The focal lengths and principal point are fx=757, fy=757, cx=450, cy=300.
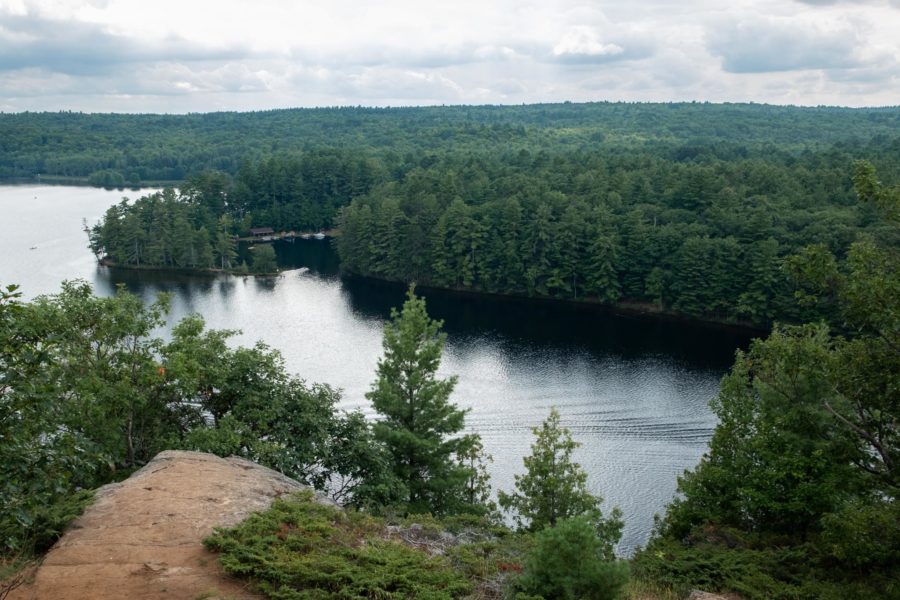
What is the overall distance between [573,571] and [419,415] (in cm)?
1155

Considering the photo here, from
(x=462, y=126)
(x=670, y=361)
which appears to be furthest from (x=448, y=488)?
(x=462, y=126)

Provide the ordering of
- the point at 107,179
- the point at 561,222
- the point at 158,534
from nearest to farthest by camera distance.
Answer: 1. the point at 158,534
2. the point at 561,222
3. the point at 107,179

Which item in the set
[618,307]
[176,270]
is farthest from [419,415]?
[176,270]

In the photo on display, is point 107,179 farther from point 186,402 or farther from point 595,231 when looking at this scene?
point 186,402

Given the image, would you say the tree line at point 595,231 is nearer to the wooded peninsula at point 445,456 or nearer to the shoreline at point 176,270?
the shoreline at point 176,270

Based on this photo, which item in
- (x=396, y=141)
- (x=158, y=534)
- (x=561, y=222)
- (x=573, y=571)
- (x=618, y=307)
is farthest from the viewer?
(x=396, y=141)

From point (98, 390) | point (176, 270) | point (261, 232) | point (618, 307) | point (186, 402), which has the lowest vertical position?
point (618, 307)

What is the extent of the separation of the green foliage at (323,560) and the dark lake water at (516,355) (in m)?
14.3

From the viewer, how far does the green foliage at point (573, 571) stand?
973 cm

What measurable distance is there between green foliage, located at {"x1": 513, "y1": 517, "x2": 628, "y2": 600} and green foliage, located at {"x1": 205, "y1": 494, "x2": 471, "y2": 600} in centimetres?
128

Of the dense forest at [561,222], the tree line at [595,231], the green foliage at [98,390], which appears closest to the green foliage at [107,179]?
the dense forest at [561,222]

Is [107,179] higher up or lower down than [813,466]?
higher up

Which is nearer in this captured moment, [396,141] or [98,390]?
[98,390]

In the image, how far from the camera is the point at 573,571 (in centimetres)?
976
